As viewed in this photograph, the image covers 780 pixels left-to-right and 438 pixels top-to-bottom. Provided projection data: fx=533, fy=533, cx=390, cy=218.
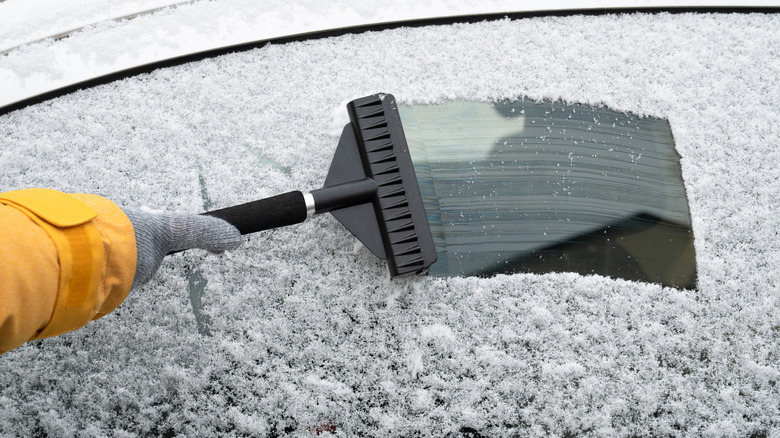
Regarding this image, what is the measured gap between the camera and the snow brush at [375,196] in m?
0.83

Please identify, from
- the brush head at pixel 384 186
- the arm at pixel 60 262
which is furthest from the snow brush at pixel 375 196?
the arm at pixel 60 262

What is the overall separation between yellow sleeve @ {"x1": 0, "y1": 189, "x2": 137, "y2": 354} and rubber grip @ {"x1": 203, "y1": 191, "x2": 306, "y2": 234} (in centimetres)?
19

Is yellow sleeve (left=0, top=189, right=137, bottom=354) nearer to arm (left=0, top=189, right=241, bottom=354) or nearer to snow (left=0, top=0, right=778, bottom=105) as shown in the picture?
arm (left=0, top=189, right=241, bottom=354)

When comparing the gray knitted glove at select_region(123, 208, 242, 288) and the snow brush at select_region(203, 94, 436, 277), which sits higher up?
the snow brush at select_region(203, 94, 436, 277)

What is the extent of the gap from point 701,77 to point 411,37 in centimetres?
56

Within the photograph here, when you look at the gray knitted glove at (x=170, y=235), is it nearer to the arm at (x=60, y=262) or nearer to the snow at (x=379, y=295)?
the arm at (x=60, y=262)

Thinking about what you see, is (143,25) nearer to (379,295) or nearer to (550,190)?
(379,295)

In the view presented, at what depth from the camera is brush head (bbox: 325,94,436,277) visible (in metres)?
0.83

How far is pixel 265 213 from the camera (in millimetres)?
795

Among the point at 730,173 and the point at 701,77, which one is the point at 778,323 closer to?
the point at 730,173

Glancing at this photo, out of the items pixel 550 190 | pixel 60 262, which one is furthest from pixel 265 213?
pixel 550 190

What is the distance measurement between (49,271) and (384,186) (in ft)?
1.56

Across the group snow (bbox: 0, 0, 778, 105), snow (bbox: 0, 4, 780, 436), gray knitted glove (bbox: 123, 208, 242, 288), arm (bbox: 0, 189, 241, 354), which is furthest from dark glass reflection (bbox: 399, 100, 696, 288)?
arm (bbox: 0, 189, 241, 354)

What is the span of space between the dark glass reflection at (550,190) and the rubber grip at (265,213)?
0.77 feet
